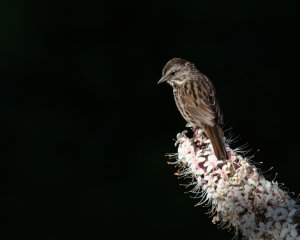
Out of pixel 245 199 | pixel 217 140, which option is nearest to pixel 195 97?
pixel 217 140

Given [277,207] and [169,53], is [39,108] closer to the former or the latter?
[169,53]

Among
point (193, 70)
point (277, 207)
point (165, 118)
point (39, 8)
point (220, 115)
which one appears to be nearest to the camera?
point (277, 207)

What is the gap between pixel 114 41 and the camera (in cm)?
852

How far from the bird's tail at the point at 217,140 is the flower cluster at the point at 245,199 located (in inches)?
1.1

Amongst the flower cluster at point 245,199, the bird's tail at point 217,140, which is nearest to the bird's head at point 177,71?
the bird's tail at point 217,140

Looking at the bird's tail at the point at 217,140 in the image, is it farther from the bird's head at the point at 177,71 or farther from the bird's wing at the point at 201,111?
the bird's head at the point at 177,71

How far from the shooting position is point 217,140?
4480 millimetres

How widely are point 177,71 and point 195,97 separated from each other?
0.31 metres

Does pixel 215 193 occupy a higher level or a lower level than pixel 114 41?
lower

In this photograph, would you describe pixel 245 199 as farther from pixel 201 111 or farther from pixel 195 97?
pixel 195 97

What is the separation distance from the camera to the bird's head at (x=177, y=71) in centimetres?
564

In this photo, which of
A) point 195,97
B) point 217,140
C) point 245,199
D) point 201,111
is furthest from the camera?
A: point 195,97

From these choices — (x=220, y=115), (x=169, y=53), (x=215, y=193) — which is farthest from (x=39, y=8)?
(x=215, y=193)

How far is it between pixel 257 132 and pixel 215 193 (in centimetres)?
402
